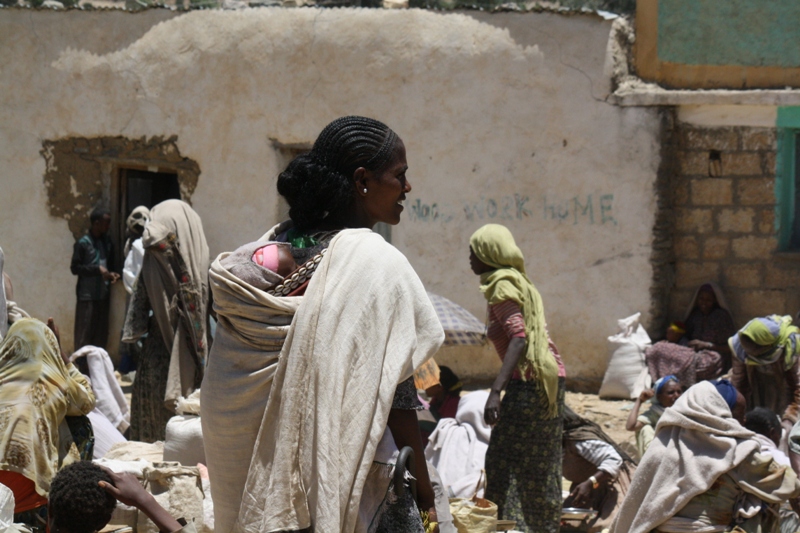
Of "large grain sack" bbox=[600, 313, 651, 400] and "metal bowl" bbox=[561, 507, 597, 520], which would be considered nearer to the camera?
"metal bowl" bbox=[561, 507, 597, 520]

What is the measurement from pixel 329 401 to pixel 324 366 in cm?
8

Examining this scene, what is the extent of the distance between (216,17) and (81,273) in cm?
282

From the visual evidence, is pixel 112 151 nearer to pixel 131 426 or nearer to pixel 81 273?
pixel 81 273

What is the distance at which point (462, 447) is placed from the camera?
232 inches

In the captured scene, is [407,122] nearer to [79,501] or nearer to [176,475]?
[176,475]

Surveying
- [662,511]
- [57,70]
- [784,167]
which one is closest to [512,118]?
[784,167]

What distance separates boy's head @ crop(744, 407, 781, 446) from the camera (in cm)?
496

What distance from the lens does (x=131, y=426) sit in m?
6.08

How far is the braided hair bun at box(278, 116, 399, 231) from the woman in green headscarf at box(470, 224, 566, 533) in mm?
2729

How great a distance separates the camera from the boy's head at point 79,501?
3268 mm

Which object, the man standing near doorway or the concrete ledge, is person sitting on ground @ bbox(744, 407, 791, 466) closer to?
the concrete ledge

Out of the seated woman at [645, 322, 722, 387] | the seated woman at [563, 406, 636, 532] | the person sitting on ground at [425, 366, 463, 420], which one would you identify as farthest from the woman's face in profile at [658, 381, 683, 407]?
the seated woman at [645, 322, 722, 387]

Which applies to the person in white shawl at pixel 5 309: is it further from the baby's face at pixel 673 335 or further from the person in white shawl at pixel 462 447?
the baby's face at pixel 673 335

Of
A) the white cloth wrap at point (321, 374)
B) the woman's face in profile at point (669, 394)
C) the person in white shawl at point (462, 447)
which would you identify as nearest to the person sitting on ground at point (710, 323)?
the woman's face in profile at point (669, 394)
